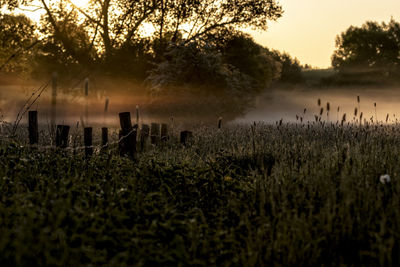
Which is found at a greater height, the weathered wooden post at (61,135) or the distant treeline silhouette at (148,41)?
the distant treeline silhouette at (148,41)

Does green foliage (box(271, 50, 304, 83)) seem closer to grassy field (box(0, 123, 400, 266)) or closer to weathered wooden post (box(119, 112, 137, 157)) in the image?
weathered wooden post (box(119, 112, 137, 157))

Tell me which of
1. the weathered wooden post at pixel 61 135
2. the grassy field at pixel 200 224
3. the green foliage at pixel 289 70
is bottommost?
the grassy field at pixel 200 224

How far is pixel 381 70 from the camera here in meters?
54.8

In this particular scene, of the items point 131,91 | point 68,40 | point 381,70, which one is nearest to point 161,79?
point 131,91

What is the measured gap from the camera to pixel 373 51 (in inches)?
2232

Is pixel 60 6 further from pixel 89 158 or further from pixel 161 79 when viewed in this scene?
pixel 89 158

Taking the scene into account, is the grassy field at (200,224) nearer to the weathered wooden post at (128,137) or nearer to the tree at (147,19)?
the weathered wooden post at (128,137)

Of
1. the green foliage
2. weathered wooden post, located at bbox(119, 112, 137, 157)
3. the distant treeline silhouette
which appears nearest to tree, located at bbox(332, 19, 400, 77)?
the green foliage

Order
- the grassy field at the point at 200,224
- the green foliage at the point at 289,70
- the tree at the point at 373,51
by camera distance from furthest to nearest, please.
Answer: the green foliage at the point at 289,70 → the tree at the point at 373,51 → the grassy field at the point at 200,224

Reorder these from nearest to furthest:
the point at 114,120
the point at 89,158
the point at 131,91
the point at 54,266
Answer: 1. the point at 54,266
2. the point at 89,158
3. the point at 131,91
4. the point at 114,120

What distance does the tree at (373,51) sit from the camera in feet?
180

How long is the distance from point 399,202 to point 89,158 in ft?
19.9

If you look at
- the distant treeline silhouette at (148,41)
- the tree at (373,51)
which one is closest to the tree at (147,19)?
the distant treeline silhouette at (148,41)

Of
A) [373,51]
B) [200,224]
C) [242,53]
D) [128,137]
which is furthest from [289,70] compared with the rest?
[200,224]
